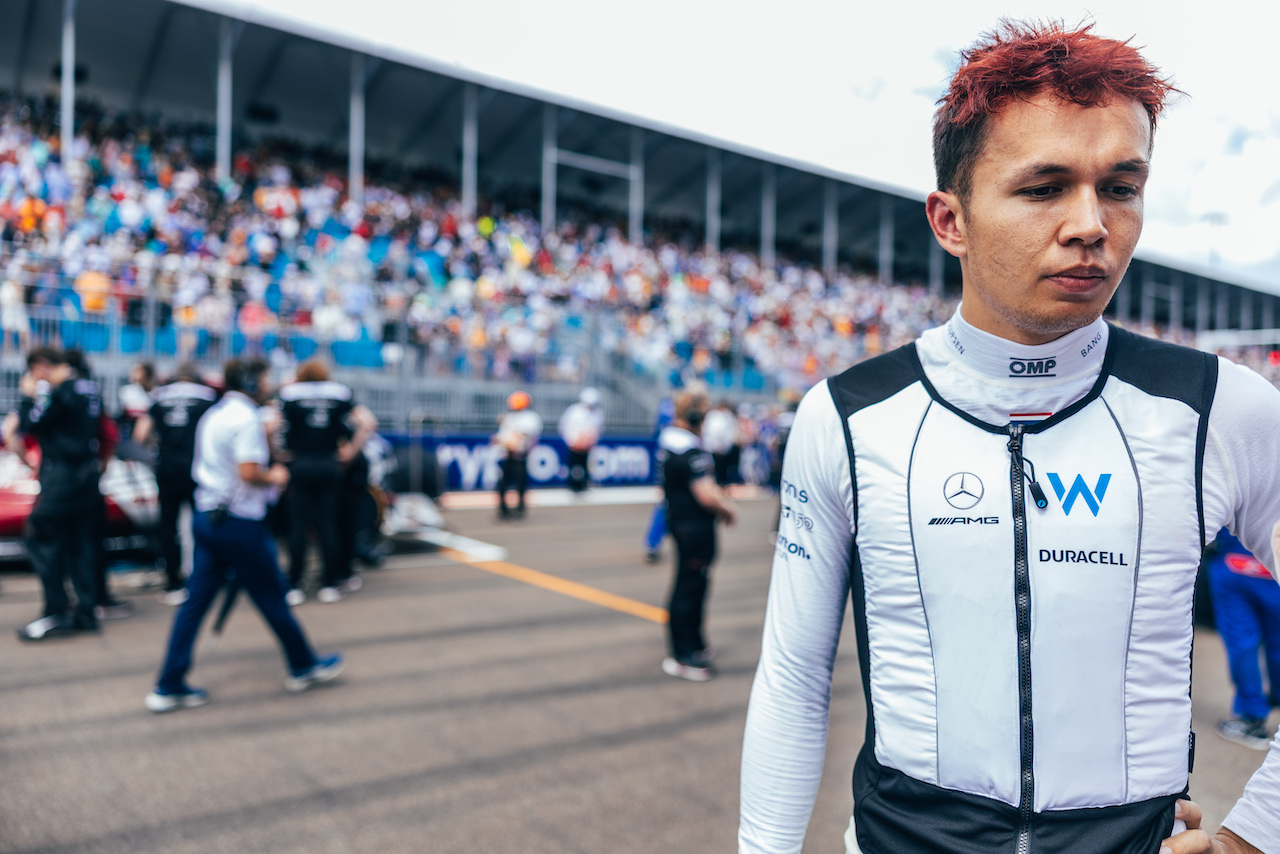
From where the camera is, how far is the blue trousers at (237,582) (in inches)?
183

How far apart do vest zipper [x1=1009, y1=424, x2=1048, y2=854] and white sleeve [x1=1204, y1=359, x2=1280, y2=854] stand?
25 centimetres

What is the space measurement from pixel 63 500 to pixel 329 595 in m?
2.12

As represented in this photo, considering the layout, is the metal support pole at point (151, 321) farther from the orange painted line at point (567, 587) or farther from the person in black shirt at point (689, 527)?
the person in black shirt at point (689, 527)

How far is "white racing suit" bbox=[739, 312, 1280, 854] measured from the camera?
1.21 m

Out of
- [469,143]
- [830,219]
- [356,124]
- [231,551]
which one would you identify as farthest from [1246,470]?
[830,219]

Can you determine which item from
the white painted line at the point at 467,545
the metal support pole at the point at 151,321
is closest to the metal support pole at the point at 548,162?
the metal support pole at the point at 151,321

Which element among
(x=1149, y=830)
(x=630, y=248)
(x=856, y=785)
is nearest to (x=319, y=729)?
(x=856, y=785)

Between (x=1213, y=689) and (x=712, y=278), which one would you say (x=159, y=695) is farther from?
(x=712, y=278)

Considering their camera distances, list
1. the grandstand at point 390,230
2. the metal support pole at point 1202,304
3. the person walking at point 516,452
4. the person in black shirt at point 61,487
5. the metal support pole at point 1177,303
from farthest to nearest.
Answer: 1. the metal support pole at point 1202,304
2. the metal support pole at point 1177,303
3. the grandstand at point 390,230
4. the person walking at point 516,452
5. the person in black shirt at point 61,487

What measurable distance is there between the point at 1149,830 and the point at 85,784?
4.03 meters

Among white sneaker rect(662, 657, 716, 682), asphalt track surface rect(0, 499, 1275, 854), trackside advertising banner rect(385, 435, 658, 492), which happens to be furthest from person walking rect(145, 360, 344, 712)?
trackside advertising banner rect(385, 435, 658, 492)

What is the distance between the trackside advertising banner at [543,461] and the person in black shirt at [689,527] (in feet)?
24.1

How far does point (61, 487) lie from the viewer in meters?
5.91

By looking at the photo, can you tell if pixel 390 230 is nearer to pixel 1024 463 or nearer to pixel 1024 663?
pixel 1024 463
